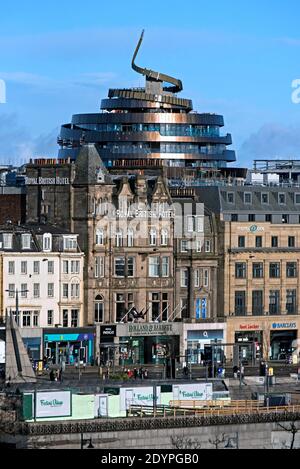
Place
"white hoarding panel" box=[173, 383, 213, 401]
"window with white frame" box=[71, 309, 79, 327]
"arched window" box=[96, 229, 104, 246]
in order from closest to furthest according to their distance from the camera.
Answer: "white hoarding panel" box=[173, 383, 213, 401]
"window with white frame" box=[71, 309, 79, 327]
"arched window" box=[96, 229, 104, 246]

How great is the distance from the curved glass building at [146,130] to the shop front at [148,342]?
26.5 m

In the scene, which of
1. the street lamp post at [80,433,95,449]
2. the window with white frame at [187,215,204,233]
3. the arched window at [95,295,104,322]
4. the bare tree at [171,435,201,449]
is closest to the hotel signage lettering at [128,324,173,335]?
the arched window at [95,295,104,322]

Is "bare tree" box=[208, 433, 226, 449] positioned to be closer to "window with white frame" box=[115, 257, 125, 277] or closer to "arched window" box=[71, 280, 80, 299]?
"arched window" box=[71, 280, 80, 299]

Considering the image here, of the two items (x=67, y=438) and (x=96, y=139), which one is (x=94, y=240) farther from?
(x=67, y=438)

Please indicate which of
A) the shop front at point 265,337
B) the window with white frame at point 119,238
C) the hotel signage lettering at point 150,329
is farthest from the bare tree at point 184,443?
the shop front at point 265,337

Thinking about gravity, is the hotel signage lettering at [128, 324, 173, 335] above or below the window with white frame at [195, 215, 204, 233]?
below

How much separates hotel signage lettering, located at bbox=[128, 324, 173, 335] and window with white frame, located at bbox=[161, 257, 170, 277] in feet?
11.8

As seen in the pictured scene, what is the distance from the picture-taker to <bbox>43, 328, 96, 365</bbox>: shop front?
162 meters

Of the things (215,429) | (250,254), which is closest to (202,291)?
(250,254)

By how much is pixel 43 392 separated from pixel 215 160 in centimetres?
7815

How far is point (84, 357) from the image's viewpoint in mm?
163750

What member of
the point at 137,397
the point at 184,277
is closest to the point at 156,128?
the point at 184,277

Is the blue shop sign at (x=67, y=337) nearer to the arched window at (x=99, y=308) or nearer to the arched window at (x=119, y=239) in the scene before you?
the arched window at (x=99, y=308)

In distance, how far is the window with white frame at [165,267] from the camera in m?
169
